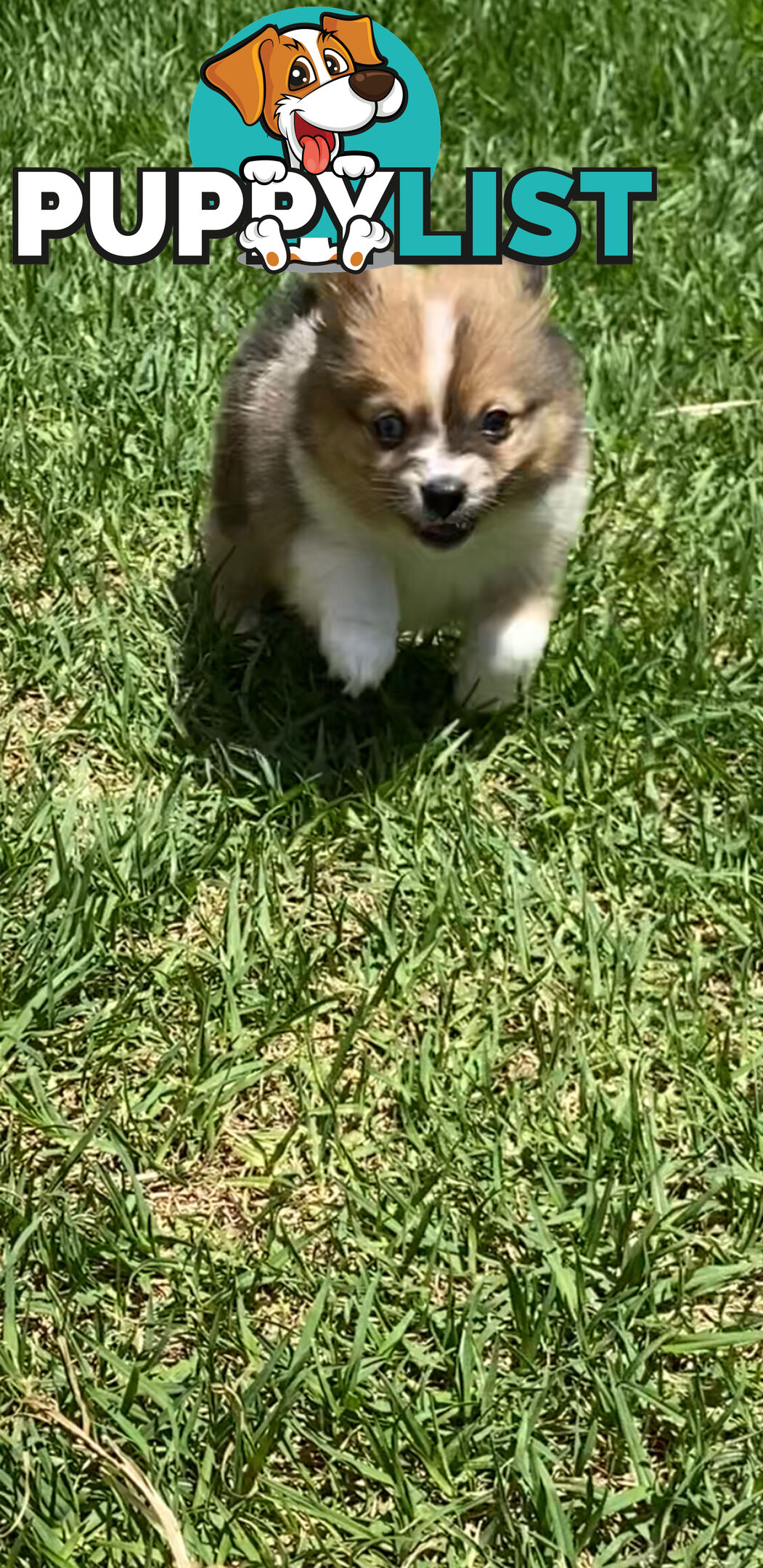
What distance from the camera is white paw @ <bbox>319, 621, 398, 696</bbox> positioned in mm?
3062

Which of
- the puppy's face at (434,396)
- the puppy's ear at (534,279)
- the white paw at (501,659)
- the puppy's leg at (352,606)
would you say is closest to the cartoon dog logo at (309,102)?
the puppy's ear at (534,279)

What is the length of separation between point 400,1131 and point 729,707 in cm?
125

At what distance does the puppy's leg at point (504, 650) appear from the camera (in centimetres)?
318

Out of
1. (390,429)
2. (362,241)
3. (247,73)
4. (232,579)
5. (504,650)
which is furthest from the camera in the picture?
(247,73)

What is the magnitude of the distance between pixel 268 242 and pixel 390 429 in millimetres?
1631

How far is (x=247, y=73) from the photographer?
4.46 metres

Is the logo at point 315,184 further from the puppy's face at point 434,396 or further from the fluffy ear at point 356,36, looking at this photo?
the puppy's face at point 434,396

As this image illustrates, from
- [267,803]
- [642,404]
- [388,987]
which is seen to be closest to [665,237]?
[642,404]

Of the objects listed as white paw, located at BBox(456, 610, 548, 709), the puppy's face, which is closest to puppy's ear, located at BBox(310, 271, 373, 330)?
the puppy's face

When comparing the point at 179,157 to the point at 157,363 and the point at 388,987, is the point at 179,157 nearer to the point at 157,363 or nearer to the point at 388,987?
the point at 157,363

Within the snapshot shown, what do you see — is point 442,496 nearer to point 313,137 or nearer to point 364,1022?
point 364,1022

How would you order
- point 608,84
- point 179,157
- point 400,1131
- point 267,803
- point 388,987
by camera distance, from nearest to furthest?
point 400,1131 < point 388,987 < point 267,803 < point 179,157 < point 608,84

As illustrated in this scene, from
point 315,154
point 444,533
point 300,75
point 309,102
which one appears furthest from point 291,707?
point 300,75

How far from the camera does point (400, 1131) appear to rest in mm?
2596
